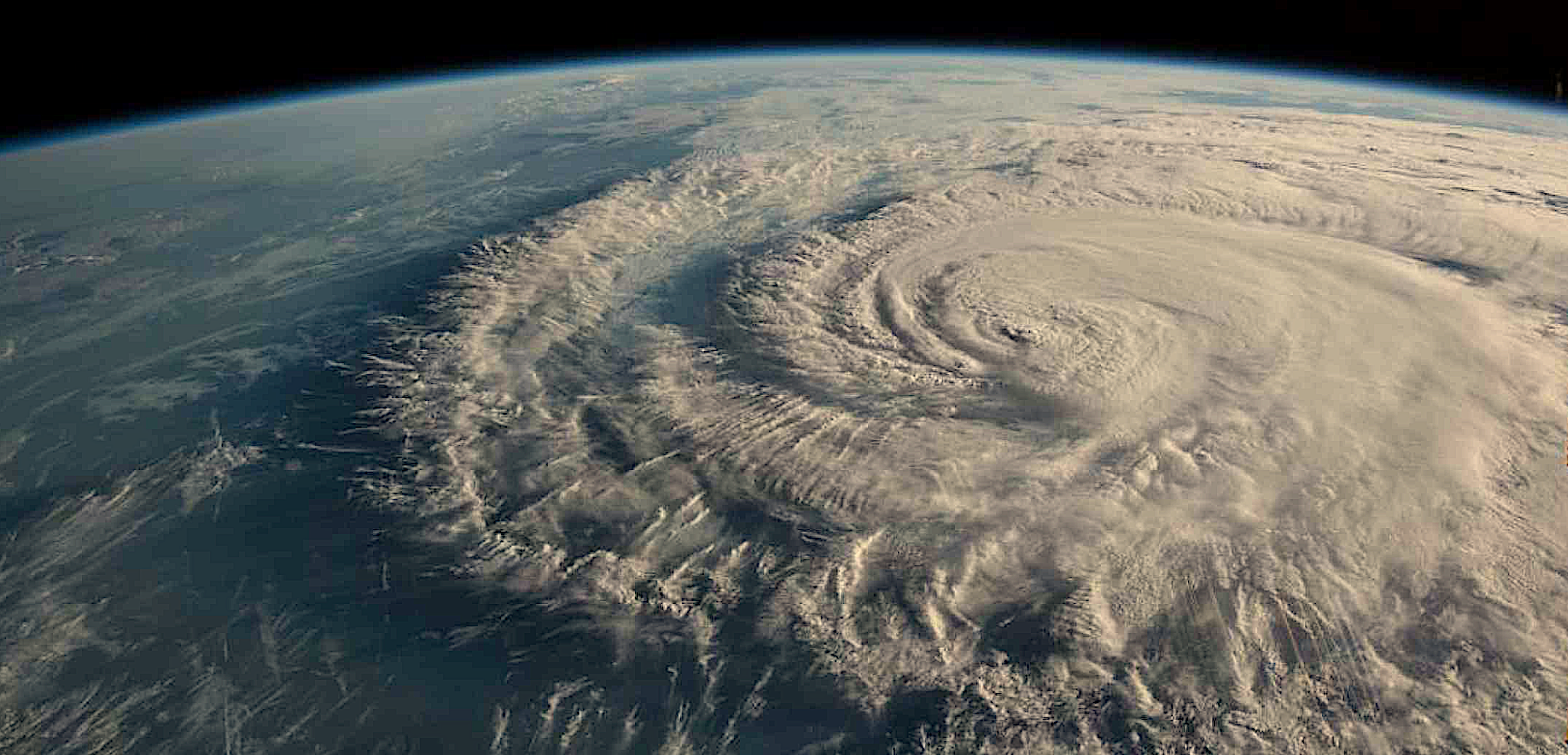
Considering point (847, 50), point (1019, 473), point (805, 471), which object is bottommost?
point (805, 471)

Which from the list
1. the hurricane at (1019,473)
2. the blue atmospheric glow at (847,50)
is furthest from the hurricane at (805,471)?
the blue atmospheric glow at (847,50)

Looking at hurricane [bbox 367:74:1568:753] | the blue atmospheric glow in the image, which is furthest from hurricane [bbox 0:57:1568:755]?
the blue atmospheric glow

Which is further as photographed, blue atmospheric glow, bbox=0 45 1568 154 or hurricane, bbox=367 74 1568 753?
blue atmospheric glow, bbox=0 45 1568 154

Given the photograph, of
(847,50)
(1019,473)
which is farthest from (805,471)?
(847,50)

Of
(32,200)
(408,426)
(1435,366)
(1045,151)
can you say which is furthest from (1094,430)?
(32,200)

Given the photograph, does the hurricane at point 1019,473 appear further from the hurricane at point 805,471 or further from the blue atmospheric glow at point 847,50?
the blue atmospheric glow at point 847,50

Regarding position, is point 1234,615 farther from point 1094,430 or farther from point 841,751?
point 841,751

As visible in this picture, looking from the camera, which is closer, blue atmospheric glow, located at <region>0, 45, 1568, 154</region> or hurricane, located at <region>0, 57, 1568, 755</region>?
hurricane, located at <region>0, 57, 1568, 755</region>

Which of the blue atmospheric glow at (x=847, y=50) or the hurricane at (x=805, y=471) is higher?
the blue atmospheric glow at (x=847, y=50)

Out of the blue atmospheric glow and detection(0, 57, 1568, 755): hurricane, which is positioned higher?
the blue atmospheric glow

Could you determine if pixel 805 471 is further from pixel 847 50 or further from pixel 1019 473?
pixel 847 50

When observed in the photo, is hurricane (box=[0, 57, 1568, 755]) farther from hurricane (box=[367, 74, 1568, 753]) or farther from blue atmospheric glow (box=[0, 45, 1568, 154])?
blue atmospheric glow (box=[0, 45, 1568, 154])

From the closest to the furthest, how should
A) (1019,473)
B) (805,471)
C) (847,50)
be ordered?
(1019,473), (805,471), (847,50)
